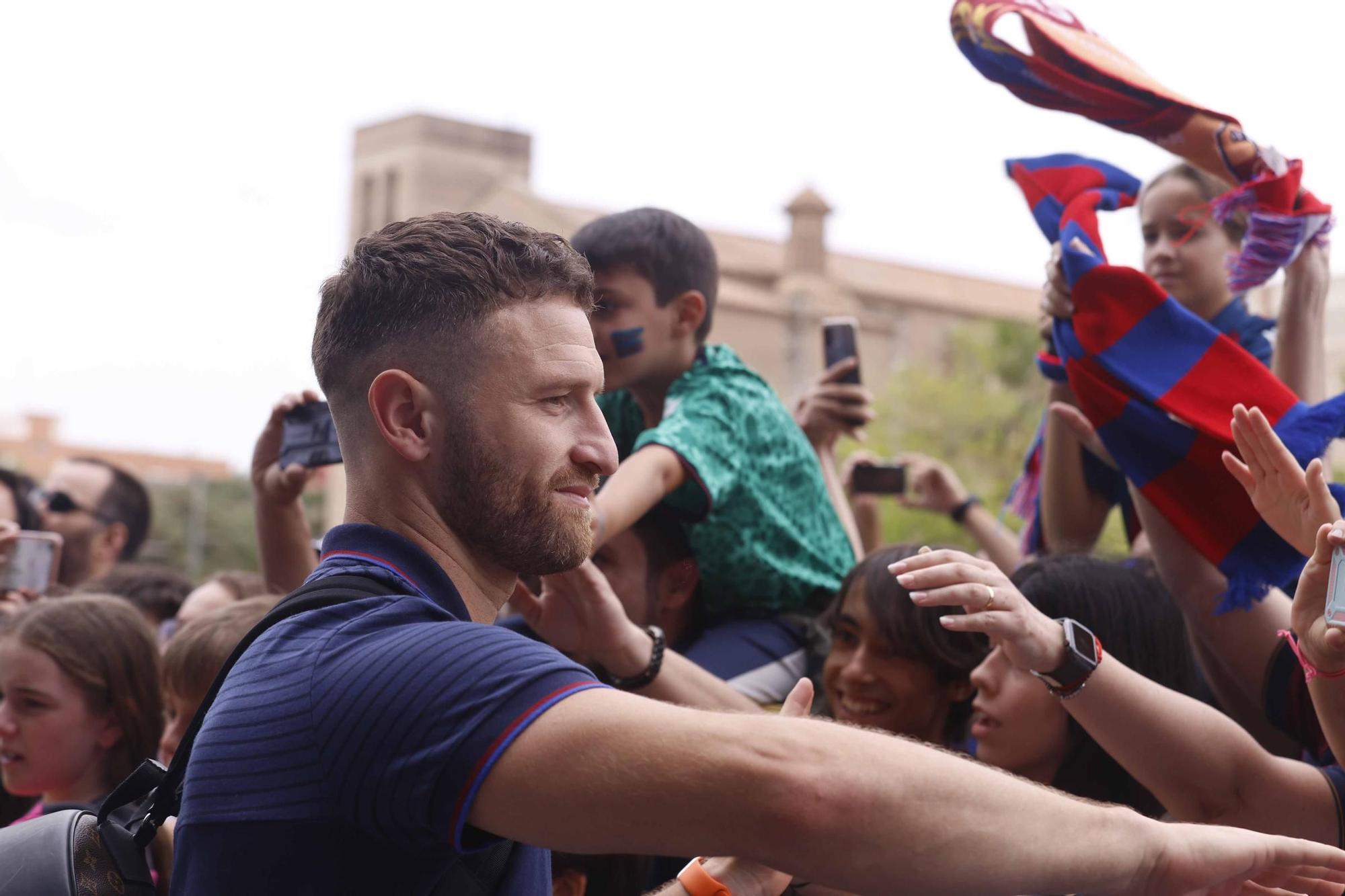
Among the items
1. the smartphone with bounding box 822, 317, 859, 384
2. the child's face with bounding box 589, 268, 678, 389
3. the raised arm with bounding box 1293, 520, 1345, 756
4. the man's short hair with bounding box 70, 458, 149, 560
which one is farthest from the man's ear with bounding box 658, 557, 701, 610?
the man's short hair with bounding box 70, 458, 149, 560

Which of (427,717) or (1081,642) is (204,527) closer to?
(1081,642)

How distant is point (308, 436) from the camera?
362 centimetres

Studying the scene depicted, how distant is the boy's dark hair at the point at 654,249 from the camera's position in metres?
3.55

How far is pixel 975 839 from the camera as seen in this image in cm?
144

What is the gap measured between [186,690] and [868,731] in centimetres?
240

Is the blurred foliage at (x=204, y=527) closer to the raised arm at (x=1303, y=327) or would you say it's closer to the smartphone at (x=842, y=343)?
the smartphone at (x=842, y=343)

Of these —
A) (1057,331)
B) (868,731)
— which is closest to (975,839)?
(868,731)

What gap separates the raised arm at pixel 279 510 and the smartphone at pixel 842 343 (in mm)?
1516

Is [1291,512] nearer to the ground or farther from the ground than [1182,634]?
farther from the ground

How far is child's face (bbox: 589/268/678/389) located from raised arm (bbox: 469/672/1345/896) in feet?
6.79

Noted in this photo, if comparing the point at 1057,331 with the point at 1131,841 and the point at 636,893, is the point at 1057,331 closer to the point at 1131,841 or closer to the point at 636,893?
the point at 636,893

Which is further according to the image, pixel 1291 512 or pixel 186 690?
pixel 186 690

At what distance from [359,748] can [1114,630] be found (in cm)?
203

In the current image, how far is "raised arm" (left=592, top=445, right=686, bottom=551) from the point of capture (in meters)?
3.03
